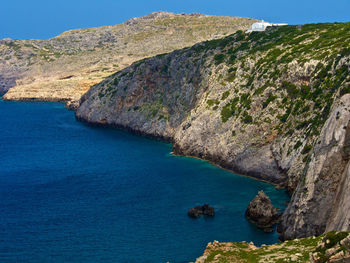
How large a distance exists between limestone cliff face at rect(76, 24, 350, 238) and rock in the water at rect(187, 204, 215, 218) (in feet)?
40.0

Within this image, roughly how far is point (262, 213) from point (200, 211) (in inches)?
366

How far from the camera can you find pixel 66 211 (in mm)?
76875

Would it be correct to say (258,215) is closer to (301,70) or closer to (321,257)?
(321,257)

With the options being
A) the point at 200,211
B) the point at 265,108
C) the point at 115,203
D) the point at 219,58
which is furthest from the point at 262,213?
the point at 219,58

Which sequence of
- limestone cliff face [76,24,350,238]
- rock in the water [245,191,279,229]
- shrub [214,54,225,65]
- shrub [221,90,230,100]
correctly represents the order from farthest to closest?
shrub [214,54,225,65]
shrub [221,90,230,100]
rock in the water [245,191,279,229]
limestone cliff face [76,24,350,238]

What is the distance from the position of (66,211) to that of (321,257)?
4664 cm

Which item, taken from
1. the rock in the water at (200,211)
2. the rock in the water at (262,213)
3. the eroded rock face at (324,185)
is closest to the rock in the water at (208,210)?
the rock in the water at (200,211)

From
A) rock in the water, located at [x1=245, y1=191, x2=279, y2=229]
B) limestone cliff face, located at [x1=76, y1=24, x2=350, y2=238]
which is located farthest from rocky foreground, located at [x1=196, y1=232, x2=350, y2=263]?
rock in the water, located at [x1=245, y1=191, x2=279, y2=229]

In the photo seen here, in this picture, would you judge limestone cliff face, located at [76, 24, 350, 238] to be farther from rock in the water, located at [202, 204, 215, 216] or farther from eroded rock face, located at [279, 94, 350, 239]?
rock in the water, located at [202, 204, 215, 216]

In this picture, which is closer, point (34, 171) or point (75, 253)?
point (75, 253)

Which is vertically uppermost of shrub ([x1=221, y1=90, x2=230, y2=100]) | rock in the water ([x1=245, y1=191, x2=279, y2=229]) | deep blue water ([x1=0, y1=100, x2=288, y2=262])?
shrub ([x1=221, y1=90, x2=230, y2=100])

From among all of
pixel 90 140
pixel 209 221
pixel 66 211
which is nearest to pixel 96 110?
pixel 90 140

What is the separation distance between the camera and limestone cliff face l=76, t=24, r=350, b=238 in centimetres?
6141

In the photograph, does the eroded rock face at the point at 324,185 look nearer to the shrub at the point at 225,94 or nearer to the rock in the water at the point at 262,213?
the rock in the water at the point at 262,213
